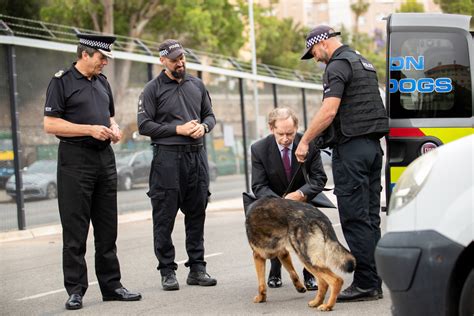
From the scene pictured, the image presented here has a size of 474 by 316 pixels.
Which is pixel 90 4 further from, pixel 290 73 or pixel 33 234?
pixel 33 234

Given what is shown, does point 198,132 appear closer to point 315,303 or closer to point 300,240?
point 300,240

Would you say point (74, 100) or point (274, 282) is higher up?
point (74, 100)

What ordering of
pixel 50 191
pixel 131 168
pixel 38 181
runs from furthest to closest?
pixel 131 168 → pixel 50 191 → pixel 38 181

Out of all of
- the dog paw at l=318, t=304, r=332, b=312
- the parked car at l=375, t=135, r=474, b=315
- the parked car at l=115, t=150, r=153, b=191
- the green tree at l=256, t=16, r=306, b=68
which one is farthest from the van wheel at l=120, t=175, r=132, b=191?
the green tree at l=256, t=16, r=306, b=68

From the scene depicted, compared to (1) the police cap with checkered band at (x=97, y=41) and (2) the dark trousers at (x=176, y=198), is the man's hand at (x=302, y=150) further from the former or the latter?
(1) the police cap with checkered band at (x=97, y=41)

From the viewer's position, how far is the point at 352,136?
7320 millimetres

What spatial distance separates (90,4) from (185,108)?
31334 millimetres

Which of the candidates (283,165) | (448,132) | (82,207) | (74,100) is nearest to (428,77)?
(448,132)

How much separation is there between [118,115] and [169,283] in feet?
37.0

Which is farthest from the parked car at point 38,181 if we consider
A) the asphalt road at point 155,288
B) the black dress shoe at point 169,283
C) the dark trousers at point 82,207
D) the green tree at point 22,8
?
the green tree at point 22,8

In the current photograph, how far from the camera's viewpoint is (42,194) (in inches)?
636

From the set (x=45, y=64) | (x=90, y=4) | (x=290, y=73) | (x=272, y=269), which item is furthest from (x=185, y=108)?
(x=90, y=4)

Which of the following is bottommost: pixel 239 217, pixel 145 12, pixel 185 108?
pixel 239 217

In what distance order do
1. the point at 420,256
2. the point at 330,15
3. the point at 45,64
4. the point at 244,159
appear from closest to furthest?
1. the point at 420,256
2. the point at 45,64
3. the point at 244,159
4. the point at 330,15
